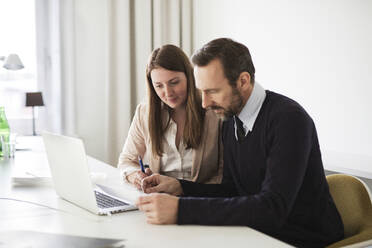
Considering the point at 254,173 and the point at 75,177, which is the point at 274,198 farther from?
the point at 75,177

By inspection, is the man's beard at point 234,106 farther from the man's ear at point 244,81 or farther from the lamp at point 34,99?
the lamp at point 34,99

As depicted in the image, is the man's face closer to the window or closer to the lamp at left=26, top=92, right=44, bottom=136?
the lamp at left=26, top=92, right=44, bottom=136

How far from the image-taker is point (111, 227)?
1172 millimetres

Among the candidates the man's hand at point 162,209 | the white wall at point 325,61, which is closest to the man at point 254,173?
the man's hand at point 162,209

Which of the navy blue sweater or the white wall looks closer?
the navy blue sweater

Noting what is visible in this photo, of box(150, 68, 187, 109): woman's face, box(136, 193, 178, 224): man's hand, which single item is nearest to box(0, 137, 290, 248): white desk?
box(136, 193, 178, 224): man's hand

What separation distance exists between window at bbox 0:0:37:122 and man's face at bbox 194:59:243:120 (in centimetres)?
302

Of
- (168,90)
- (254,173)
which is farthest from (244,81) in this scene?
(168,90)

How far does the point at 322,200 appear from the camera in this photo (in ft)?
4.49

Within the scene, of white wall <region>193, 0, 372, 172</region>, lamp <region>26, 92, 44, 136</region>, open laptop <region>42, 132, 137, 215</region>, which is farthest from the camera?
lamp <region>26, 92, 44, 136</region>

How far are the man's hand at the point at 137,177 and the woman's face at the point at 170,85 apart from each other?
323mm

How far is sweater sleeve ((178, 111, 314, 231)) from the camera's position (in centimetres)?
115

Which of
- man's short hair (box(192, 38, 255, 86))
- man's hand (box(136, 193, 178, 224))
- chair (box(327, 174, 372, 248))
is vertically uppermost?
man's short hair (box(192, 38, 255, 86))

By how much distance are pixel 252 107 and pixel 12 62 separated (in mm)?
2875
